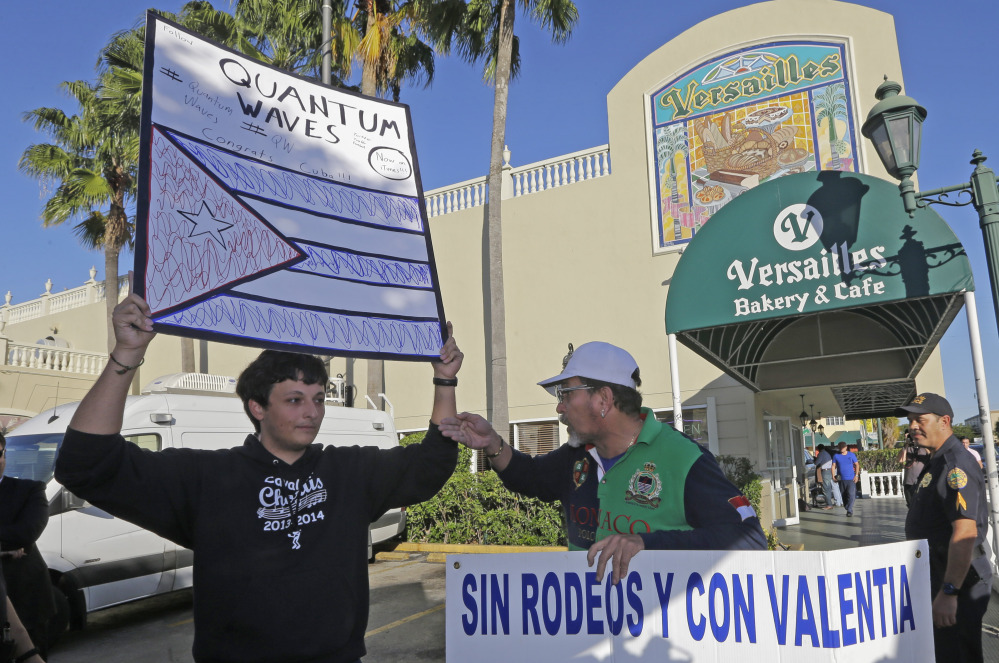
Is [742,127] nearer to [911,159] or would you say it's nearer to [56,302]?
[911,159]

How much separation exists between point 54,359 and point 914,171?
2208 centimetres

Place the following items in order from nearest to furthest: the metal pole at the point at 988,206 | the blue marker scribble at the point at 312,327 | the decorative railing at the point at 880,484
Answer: the blue marker scribble at the point at 312,327 < the metal pole at the point at 988,206 < the decorative railing at the point at 880,484

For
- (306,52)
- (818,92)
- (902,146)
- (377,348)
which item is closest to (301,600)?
(377,348)

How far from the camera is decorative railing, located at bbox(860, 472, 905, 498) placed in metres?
23.2

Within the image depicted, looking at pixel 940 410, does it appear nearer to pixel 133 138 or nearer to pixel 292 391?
pixel 292 391

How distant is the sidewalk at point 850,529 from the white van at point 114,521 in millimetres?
8103

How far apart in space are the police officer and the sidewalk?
12.9 ft

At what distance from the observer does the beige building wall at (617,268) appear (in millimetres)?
14359

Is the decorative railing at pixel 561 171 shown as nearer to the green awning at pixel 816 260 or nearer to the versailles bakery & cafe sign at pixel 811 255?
the green awning at pixel 816 260

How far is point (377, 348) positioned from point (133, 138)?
17.6 metres

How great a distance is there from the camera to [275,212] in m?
2.67

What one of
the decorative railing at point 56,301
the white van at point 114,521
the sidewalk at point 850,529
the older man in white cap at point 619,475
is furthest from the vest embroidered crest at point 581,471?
the decorative railing at point 56,301

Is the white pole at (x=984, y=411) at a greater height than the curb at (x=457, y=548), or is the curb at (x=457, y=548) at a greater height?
the white pole at (x=984, y=411)

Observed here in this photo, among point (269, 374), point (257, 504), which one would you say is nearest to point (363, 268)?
point (269, 374)
